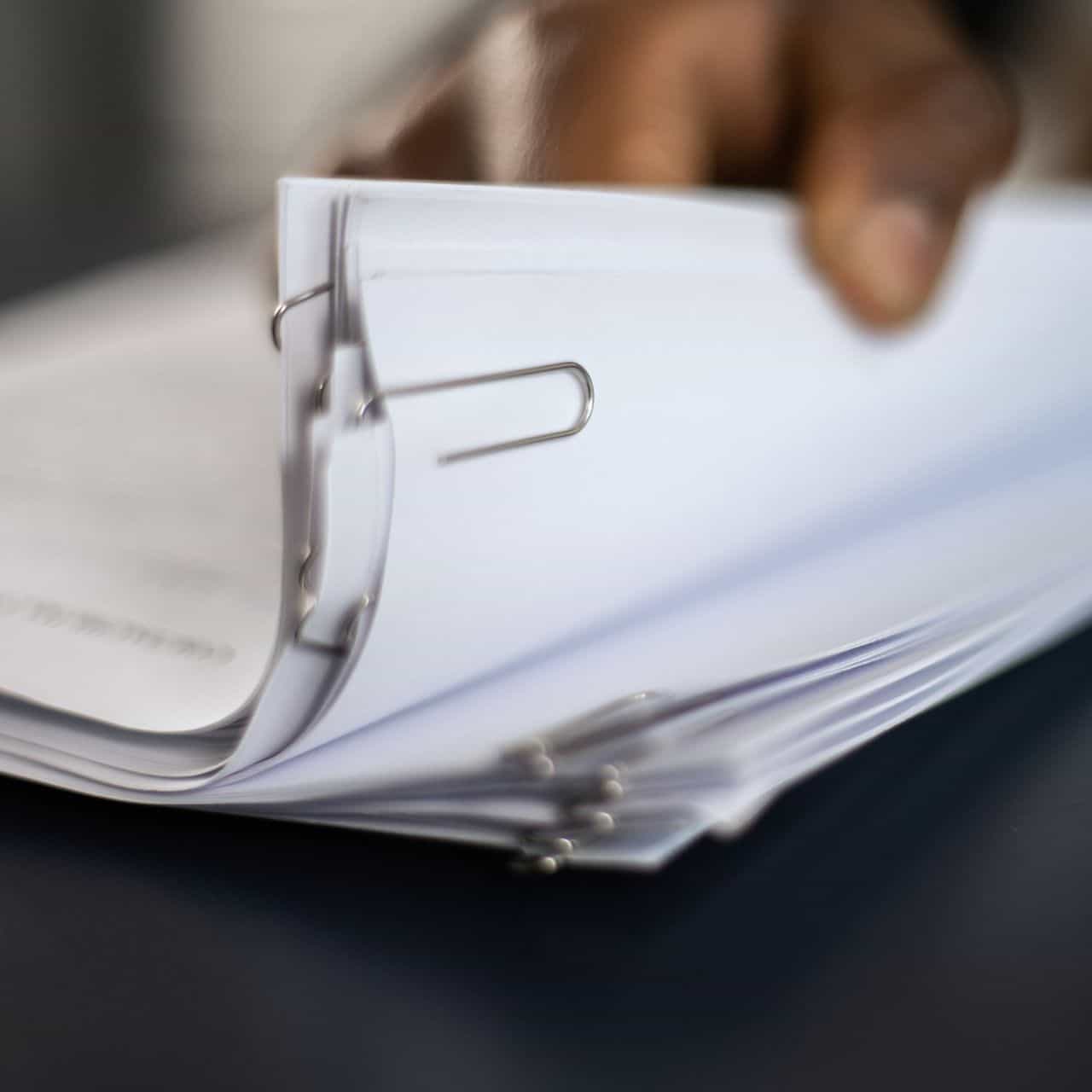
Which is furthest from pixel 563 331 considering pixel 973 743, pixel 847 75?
pixel 847 75

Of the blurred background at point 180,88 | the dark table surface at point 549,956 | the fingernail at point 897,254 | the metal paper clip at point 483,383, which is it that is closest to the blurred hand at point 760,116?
the fingernail at point 897,254

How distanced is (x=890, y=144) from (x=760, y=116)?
117 mm

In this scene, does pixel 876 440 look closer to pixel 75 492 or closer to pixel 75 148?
pixel 75 492

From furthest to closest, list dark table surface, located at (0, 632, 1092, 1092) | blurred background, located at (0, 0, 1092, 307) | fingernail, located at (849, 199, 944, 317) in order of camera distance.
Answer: blurred background, located at (0, 0, 1092, 307)
fingernail, located at (849, 199, 944, 317)
dark table surface, located at (0, 632, 1092, 1092)

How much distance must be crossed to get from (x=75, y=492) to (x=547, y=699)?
275 mm

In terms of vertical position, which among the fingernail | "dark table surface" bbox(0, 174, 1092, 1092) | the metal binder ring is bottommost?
"dark table surface" bbox(0, 174, 1092, 1092)

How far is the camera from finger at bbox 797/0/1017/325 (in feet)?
1.91

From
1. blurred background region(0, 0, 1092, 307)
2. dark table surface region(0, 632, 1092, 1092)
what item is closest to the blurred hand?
dark table surface region(0, 632, 1092, 1092)

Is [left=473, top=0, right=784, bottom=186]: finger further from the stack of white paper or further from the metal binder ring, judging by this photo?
the metal binder ring

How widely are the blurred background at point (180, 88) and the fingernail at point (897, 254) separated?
148 centimetres

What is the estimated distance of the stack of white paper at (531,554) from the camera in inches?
12.9

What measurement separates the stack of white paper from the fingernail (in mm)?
21

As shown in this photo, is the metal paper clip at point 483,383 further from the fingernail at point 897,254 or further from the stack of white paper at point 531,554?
the fingernail at point 897,254

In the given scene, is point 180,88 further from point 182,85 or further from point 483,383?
point 483,383
